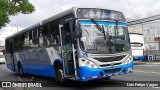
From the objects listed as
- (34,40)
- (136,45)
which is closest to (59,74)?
(34,40)

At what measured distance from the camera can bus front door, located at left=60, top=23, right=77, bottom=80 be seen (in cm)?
1160

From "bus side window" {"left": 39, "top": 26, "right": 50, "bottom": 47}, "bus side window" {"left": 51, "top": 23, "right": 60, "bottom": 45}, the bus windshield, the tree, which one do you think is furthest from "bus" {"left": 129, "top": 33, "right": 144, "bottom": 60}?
the bus windshield

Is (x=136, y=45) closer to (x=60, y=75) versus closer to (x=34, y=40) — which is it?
(x=34, y=40)

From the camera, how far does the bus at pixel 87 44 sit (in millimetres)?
11094

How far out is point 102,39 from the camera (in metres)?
11.4

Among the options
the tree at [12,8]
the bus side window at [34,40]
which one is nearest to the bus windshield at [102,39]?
the bus side window at [34,40]

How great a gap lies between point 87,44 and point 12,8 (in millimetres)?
7240

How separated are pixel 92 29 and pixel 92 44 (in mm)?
598

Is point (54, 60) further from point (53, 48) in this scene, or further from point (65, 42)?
point (65, 42)

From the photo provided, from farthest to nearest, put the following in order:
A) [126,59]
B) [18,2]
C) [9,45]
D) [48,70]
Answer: [9,45] < [18,2] < [48,70] < [126,59]

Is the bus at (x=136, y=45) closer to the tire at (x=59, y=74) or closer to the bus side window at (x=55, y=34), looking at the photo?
the bus side window at (x=55, y=34)

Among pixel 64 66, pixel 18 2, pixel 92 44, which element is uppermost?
pixel 18 2

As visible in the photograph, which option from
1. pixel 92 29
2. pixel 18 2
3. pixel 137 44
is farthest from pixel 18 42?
pixel 137 44

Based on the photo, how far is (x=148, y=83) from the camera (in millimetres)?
12258
